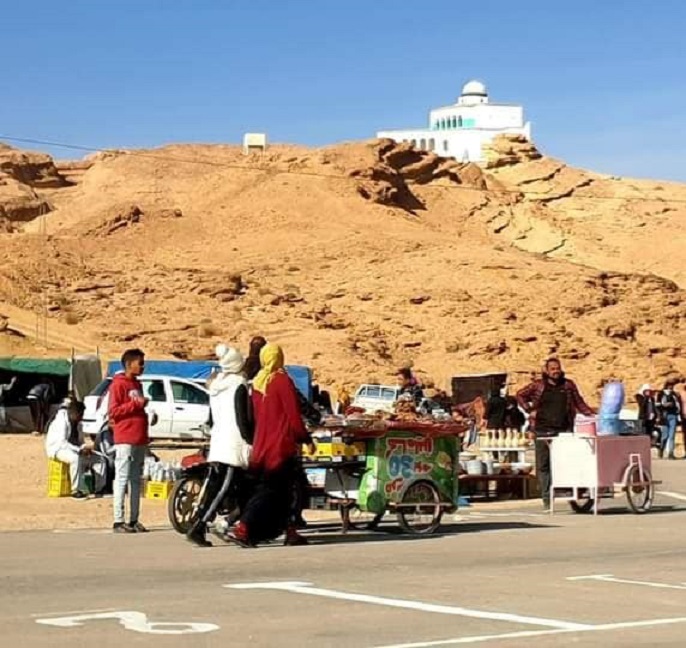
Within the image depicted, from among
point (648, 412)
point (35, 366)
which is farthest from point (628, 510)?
point (35, 366)

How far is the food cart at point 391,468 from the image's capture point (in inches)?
584

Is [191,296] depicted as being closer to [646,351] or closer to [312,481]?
[646,351]

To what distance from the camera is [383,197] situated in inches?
3034

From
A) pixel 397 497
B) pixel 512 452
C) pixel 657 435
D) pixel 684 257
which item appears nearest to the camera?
pixel 397 497

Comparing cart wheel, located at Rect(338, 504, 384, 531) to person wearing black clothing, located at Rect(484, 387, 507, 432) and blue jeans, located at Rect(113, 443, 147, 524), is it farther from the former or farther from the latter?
person wearing black clothing, located at Rect(484, 387, 507, 432)

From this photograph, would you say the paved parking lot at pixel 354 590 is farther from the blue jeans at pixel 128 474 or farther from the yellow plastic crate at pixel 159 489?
the yellow plastic crate at pixel 159 489

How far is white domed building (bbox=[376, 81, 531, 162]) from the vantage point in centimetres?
11731

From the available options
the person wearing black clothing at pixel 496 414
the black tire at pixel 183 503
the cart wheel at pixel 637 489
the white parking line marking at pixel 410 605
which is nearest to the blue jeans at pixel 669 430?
the person wearing black clothing at pixel 496 414

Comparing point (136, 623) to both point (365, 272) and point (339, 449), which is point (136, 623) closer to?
point (339, 449)

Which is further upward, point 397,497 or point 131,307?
point 131,307

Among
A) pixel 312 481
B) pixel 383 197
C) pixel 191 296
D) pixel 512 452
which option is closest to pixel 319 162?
pixel 383 197

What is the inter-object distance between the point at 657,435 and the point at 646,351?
27408mm

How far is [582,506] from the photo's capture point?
731 inches

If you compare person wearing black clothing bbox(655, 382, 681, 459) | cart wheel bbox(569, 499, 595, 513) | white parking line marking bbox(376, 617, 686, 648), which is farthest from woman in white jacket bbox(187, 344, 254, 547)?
person wearing black clothing bbox(655, 382, 681, 459)
